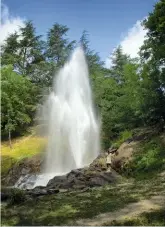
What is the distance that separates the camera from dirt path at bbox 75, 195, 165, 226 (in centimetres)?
954

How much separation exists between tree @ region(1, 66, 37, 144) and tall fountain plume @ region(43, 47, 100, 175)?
24.0ft

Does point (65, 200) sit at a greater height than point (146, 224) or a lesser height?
greater

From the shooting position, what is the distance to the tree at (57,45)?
49.8m

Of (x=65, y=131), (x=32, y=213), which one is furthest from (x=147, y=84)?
(x=32, y=213)

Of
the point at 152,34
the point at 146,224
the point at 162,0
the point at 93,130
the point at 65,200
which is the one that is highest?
the point at 162,0

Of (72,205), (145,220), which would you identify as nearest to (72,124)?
(72,205)

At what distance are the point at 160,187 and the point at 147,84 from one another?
14766 millimetres

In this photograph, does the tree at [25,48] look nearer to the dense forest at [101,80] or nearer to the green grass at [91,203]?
the dense forest at [101,80]

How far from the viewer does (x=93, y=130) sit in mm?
32188

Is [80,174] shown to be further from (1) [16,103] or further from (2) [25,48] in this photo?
(2) [25,48]

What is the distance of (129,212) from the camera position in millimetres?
10391

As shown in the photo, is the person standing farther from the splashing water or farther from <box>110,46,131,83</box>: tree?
<box>110,46,131,83</box>: tree

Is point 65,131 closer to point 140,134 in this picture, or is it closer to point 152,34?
point 140,134

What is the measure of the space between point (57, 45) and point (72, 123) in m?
22.3
